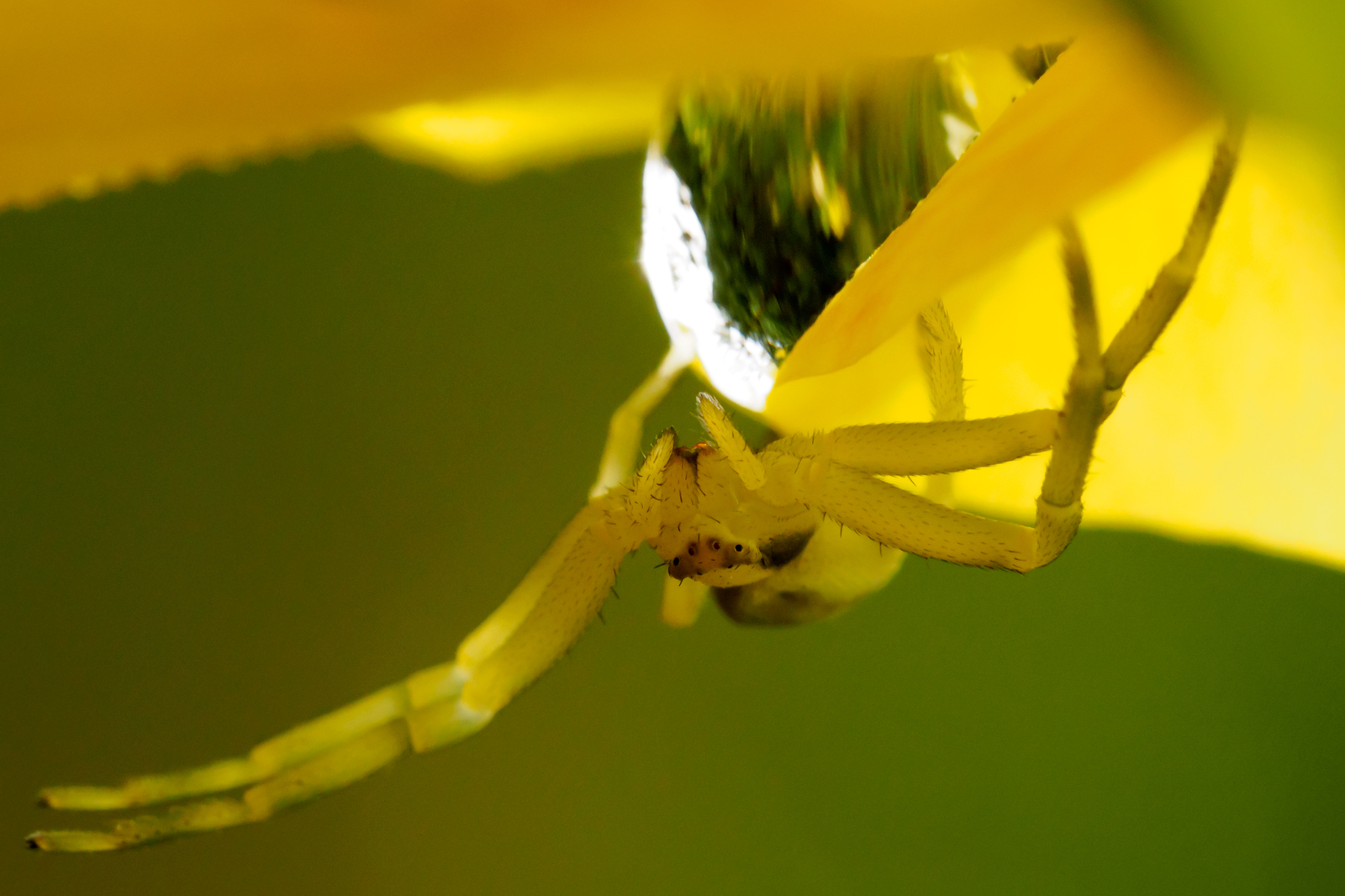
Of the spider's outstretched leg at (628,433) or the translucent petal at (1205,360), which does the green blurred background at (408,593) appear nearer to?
the spider's outstretched leg at (628,433)

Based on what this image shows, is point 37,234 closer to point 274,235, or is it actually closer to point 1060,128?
point 274,235

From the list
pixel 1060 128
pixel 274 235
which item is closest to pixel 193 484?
pixel 274 235

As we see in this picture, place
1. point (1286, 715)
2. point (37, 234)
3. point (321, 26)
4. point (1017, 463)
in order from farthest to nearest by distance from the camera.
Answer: point (37, 234) < point (1286, 715) < point (1017, 463) < point (321, 26)

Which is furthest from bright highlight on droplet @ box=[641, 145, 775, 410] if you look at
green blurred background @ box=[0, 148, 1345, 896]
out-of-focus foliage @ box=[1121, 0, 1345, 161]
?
green blurred background @ box=[0, 148, 1345, 896]

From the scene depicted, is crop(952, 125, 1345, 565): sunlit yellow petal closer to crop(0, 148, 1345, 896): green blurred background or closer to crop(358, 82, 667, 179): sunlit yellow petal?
crop(358, 82, 667, 179): sunlit yellow petal

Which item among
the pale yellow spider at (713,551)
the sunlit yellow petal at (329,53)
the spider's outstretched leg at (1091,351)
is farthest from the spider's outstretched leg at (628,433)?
the sunlit yellow petal at (329,53)

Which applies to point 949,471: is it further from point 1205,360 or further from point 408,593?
point 408,593
